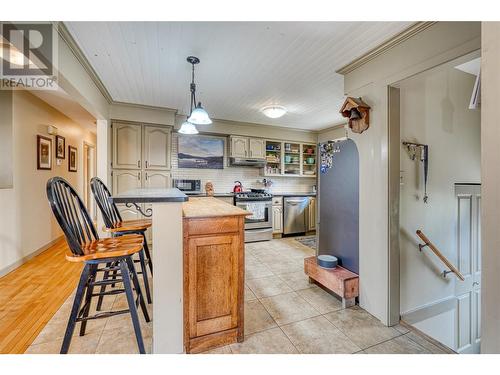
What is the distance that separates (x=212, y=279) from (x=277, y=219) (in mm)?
3381

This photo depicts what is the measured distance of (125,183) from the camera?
3.82 m

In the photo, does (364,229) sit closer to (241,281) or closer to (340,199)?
(340,199)

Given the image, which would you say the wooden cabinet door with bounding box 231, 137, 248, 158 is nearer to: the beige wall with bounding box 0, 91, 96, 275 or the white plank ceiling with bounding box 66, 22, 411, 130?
the white plank ceiling with bounding box 66, 22, 411, 130

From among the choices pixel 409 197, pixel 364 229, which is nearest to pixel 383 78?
pixel 409 197

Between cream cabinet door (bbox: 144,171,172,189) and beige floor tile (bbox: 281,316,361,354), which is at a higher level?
cream cabinet door (bbox: 144,171,172,189)

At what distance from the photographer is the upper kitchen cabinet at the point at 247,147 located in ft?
15.5

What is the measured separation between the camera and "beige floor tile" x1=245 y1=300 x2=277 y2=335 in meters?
1.82

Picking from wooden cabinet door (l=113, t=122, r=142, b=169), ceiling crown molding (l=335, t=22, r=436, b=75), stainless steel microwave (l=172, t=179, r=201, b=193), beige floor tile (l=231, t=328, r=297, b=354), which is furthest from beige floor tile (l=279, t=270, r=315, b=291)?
wooden cabinet door (l=113, t=122, r=142, b=169)

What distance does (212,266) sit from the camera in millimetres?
1551

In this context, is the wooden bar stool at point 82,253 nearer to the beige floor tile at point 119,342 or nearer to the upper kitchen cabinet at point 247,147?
the beige floor tile at point 119,342

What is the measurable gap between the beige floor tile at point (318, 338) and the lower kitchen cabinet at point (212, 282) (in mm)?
439

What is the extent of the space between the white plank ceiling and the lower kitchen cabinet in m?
1.60

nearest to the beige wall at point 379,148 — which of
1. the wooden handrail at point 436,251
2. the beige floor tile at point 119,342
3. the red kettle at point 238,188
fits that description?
the wooden handrail at point 436,251

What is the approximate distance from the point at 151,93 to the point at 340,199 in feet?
9.83
